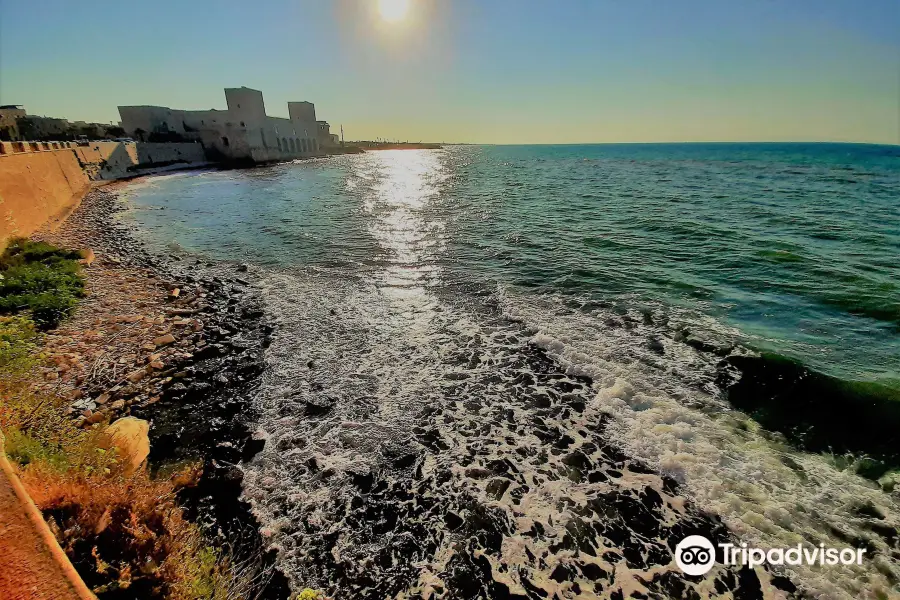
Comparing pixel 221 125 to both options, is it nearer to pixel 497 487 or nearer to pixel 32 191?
pixel 32 191

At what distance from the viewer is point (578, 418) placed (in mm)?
6965

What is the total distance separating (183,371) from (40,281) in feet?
24.7

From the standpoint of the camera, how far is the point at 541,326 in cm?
1026

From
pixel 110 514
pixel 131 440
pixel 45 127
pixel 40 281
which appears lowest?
pixel 131 440

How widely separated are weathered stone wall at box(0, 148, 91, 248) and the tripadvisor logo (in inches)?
833

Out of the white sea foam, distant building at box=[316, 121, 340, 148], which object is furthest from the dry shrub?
distant building at box=[316, 121, 340, 148]

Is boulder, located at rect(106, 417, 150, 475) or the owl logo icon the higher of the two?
boulder, located at rect(106, 417, 150, 475)

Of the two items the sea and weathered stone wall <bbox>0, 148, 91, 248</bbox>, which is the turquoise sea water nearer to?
the sea

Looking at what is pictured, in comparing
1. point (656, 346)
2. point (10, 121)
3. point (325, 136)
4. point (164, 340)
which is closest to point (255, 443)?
point (164, 340)

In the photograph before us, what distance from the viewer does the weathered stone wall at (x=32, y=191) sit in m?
15.4

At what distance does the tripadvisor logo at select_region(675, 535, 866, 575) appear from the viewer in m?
4.51

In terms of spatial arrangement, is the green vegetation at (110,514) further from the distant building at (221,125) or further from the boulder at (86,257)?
the distant building at (221,125)

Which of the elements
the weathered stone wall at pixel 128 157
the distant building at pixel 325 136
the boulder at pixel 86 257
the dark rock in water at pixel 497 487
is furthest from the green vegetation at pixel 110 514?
the distant building at pixel 325 136

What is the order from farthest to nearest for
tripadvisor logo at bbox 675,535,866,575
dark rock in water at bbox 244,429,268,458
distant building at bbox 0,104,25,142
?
distant building at bbox 0,104,25,142, dark rock in water at bbox 244,429,268,458, tripadvisor logo at bbox 675,535,866,575
